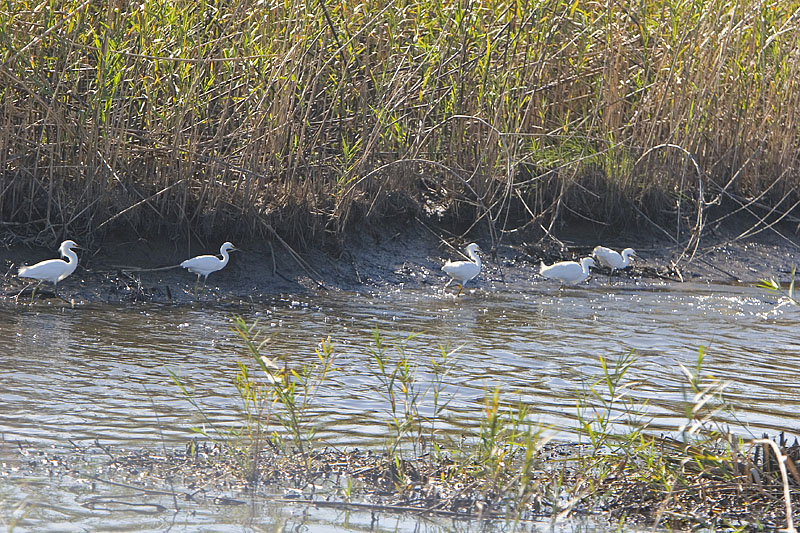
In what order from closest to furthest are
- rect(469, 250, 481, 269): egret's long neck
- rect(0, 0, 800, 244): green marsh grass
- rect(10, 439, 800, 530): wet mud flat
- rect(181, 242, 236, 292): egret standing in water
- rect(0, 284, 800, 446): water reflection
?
rect(10, 439, 800, 530): wet mud flat
rect(0, 284, 800, 446): water reflection
rect(0, 0, 800, 244): green marsh grass
rect(181, 242, 236, 292): egret standing in water
rect(469, 250, 481, 269): egret's long neck

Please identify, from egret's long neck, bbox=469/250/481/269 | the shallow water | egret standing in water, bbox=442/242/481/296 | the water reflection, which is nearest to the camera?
the shallow water

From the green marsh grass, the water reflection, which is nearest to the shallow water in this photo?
the water reflection

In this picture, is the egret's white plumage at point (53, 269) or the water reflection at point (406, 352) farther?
the egret's white plumage at point (53, 269)

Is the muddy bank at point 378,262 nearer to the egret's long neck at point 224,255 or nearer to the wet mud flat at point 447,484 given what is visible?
the egret's long neck at point 224,255

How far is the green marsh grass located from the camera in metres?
6.86

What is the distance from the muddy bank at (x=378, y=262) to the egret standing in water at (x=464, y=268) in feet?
0.76

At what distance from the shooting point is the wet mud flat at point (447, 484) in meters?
3.40

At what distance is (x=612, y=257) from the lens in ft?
27.5

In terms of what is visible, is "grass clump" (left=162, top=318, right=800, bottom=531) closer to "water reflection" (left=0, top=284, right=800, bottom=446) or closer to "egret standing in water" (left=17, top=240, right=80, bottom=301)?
"water reflection" (left=0, top=284, right=800, bottom=446)

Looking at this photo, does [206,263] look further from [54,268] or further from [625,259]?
[625,259]

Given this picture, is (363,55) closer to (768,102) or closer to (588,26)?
(588,26)

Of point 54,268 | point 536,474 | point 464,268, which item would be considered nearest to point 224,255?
point 54,268

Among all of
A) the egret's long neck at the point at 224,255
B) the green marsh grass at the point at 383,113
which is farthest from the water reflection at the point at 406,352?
the green marsh grass at the point at 383,113

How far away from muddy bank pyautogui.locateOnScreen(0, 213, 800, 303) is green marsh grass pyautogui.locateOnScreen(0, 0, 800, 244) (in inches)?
6.0
